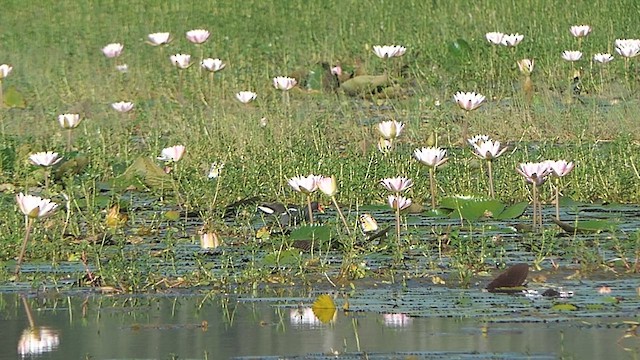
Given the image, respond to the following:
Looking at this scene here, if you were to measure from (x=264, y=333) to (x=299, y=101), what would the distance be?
646cm

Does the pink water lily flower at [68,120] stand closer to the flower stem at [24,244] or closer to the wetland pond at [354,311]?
the wetland pond at [354,311]

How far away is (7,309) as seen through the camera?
479cm

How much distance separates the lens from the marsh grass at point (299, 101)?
6.83 m

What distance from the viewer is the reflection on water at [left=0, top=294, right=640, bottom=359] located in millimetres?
3955

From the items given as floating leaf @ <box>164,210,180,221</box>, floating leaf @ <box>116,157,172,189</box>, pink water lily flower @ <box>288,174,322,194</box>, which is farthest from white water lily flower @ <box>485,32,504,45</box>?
pink water lily flower @ <box>288,174,322,194</box>

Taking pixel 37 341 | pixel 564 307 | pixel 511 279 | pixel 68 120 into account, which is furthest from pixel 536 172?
pixel 68 120

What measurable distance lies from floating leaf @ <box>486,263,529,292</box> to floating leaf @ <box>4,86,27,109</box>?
6.65 metres

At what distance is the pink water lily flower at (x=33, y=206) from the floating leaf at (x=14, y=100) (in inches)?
229

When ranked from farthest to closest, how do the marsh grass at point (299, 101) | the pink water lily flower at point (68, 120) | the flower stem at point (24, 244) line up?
the pink water lily flower at point (68, 120) → the marsh grass at point (299, 101) → the flower stem at point (24, 244)

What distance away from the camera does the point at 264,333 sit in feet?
14.0

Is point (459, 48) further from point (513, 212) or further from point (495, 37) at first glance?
point (513, 212)

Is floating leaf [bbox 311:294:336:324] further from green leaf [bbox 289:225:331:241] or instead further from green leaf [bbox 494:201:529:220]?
green leaf [bbox 494:201:529:220]

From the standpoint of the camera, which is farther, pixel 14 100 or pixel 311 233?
pixel 14 100

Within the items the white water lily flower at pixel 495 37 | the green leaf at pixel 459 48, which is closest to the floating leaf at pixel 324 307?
the white water lily flower at pixel 495 37
